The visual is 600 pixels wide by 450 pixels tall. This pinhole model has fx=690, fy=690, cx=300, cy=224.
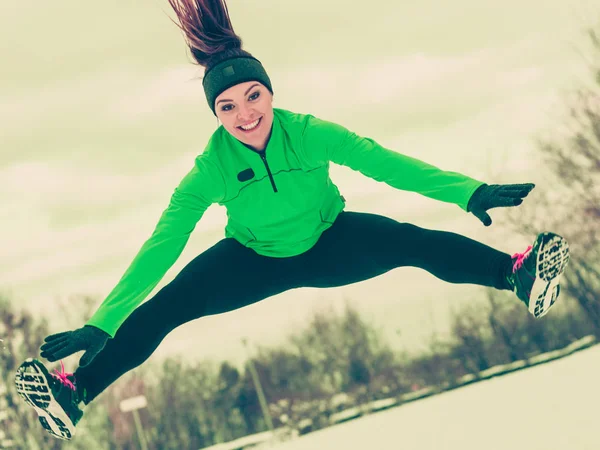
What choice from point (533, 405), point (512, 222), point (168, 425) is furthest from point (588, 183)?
point (168, 425)

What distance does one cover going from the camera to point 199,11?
Result: 3.56m

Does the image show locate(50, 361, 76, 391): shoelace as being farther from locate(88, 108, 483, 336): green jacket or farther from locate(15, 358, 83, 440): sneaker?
locate(88, 108, 483, 336): green jacket

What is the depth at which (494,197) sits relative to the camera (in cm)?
301

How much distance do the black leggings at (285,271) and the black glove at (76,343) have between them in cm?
25

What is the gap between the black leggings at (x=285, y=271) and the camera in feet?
11.3

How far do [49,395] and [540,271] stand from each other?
234 centimetres

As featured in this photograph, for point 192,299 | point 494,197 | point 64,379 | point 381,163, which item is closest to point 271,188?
point 381,163

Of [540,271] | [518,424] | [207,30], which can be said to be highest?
[207,30]

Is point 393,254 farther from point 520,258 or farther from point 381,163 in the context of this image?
point 520,258

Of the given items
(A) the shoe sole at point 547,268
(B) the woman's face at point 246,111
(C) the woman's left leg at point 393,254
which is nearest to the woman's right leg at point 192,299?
(C) the woman's left leg at point 393,254

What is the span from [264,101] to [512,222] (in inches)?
739

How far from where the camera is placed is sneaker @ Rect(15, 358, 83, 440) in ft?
10.7

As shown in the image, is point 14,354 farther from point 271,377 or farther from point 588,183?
point 588,183

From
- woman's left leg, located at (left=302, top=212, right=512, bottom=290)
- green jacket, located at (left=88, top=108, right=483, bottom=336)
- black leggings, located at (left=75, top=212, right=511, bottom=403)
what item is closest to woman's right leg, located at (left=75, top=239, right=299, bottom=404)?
black leggings, located at (left=75, top=212, right=511, bottom=403)
